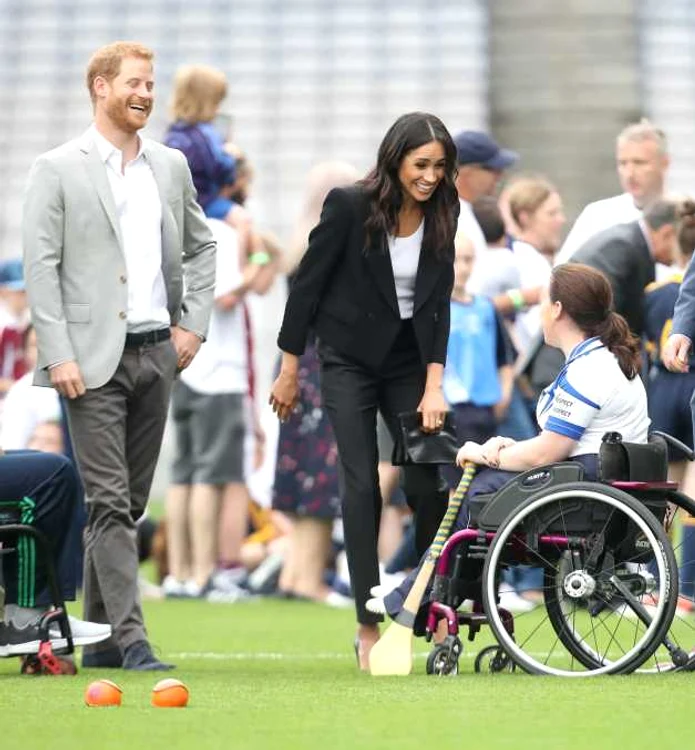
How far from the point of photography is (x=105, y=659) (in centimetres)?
789

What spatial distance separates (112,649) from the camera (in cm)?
788

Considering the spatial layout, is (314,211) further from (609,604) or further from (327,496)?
(609,604)

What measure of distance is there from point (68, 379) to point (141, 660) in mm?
977

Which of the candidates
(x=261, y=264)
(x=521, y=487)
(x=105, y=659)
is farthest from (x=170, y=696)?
(x=261, y=264)

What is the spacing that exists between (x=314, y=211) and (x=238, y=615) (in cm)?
203

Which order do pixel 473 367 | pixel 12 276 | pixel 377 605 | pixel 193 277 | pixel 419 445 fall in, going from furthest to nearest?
pixel 12 276
pixel 473 367
pixel 193 277
pixel 419 445
pixel 377 605

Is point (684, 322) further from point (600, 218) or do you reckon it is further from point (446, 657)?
point (600, 218)

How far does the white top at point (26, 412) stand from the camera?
11750mm

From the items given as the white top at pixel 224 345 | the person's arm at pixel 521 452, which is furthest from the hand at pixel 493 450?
the white top at pixel 224 345

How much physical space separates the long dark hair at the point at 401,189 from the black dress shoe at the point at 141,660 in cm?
154

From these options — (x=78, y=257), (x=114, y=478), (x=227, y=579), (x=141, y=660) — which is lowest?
(x=227, y=579)

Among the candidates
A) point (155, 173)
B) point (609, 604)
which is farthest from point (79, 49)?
point (609, 604)

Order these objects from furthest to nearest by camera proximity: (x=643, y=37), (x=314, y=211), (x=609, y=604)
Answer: (x=643, y=37) → (x=314, y=211) → (x=609, y=604)

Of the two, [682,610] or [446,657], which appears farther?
[682,610]
